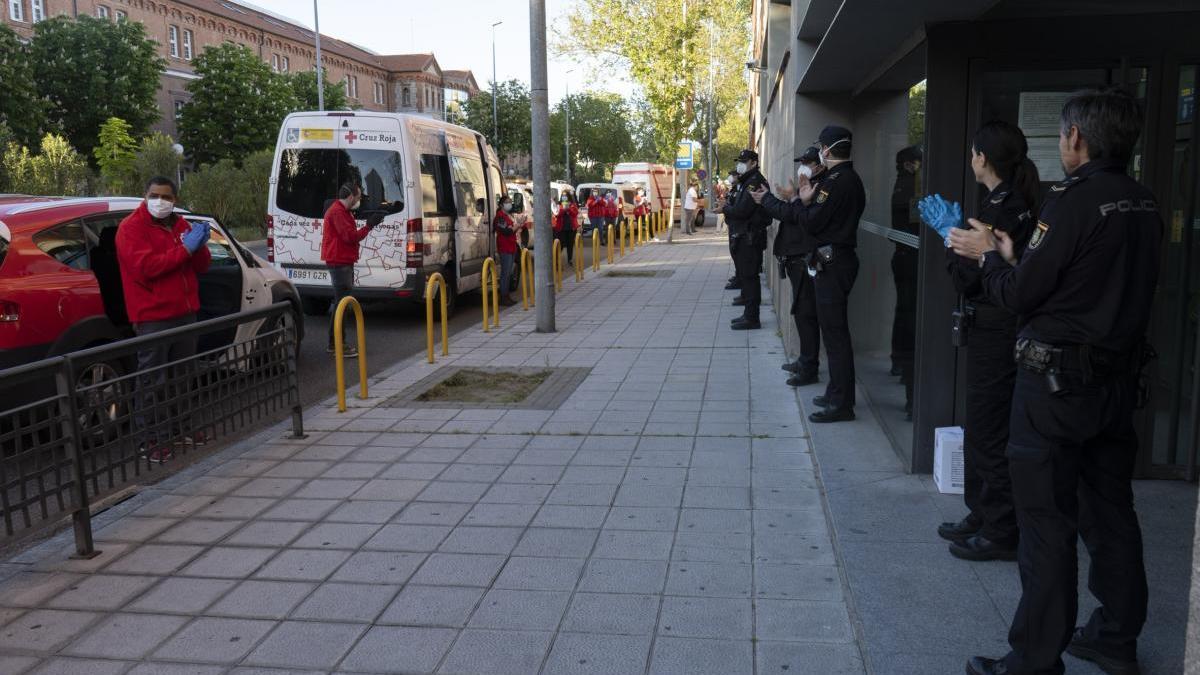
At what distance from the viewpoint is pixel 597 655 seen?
3.69m

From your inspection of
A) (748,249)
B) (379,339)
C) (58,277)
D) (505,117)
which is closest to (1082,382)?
(58,277)

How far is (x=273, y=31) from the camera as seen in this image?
7038 cm

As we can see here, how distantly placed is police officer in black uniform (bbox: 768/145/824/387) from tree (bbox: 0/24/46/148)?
1614 inches

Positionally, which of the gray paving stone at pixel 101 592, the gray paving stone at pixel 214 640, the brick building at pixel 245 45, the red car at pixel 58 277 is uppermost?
the brick building at pixel 245 45

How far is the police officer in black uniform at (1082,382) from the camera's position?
9.67 ft

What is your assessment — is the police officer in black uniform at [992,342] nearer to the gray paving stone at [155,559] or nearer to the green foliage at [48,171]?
the gray paving stone at [155,559]

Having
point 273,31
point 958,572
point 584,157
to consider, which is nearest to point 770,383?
point 958,572

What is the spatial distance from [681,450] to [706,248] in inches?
862

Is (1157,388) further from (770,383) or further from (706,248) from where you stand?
(706,248)

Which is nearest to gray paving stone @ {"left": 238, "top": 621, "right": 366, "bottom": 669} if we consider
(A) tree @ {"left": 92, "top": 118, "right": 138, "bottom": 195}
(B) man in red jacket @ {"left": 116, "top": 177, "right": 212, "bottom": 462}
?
(B) man in red jacket @ {"left": 116, "top": 177, "right": 212, "bottom": 462}

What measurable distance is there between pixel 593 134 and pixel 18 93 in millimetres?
46320

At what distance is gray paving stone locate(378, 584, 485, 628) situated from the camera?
4.01 m

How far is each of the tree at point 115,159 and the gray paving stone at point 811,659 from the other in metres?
33.9

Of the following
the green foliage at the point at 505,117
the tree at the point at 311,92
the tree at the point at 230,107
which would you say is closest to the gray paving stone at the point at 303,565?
A: the tree at the point at 230,107
